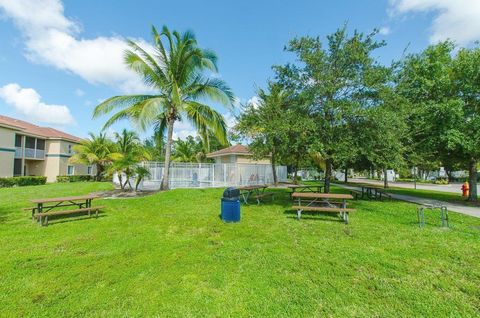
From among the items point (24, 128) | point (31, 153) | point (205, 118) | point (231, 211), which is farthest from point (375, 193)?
point (31, 153)

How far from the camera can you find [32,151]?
2828 cm

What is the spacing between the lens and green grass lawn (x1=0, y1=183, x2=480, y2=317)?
318 centimetres

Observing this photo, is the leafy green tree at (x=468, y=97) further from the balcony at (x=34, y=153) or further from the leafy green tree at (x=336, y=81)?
the balcony at (x=34, y=153)

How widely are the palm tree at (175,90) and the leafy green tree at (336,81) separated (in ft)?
19.3

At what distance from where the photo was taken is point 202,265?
4.39 m

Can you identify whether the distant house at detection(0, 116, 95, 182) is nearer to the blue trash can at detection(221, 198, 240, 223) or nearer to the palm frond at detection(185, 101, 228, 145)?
the palm frond at detection(185, 101, 228, 145)

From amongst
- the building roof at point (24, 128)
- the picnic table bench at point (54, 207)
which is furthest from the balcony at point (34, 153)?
the picnic table bench at point (54, 207)

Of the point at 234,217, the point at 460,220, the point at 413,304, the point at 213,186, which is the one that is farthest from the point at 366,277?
the point at 213,186

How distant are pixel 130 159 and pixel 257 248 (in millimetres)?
10673

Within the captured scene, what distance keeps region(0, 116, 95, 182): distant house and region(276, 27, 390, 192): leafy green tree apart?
28.8 m

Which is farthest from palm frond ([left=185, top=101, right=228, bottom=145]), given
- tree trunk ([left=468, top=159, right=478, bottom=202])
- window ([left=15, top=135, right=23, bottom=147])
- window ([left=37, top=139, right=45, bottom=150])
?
window ([left=37, top=139, right=45, bottom=150])

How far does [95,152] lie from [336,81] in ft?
88.4

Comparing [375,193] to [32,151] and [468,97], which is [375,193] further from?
[32,151]

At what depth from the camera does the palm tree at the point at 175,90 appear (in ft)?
43.4
